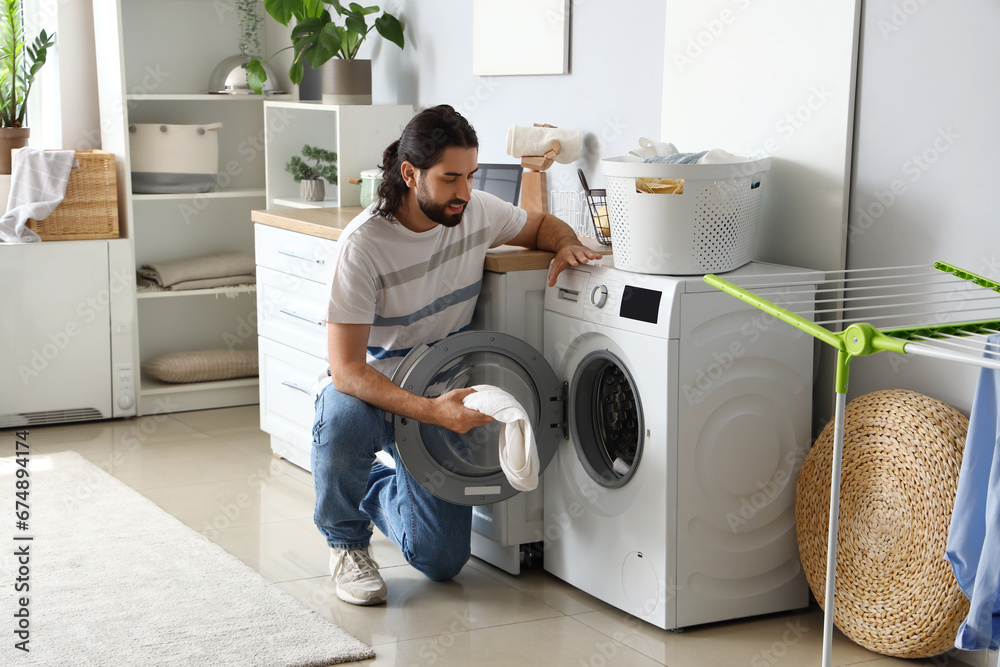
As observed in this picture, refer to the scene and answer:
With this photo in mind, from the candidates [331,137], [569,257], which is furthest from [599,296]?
[331,137]

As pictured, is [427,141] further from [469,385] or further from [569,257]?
[469,385]

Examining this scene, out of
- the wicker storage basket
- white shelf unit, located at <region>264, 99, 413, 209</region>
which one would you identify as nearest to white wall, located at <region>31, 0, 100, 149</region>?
the wicker storage basket

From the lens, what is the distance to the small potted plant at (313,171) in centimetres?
422

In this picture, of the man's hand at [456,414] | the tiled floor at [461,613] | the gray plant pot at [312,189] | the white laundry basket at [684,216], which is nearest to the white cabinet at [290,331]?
the tiled floor at [461,613]

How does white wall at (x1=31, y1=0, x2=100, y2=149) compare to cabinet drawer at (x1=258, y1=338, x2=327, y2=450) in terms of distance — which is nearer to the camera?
cabinet drawer at (x1=258, y1=338, x2=327, y2=450)

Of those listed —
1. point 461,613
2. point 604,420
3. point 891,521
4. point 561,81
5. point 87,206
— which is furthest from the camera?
point 87,206

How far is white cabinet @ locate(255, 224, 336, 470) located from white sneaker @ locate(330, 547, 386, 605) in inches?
33.2

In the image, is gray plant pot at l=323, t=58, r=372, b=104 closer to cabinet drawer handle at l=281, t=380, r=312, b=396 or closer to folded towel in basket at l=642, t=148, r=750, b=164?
cabinet drawer handle at l=281, t=380, r=312, b=396

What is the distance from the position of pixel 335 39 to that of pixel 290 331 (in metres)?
1.09

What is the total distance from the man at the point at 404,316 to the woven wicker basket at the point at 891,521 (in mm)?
728

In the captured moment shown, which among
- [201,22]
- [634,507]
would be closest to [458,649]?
[634,507]

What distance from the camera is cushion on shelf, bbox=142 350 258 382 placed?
4.49m

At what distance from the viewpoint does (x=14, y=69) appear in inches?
168

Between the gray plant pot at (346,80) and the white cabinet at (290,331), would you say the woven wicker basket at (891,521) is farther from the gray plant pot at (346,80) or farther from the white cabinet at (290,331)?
the gray plant pot at (346,80)
